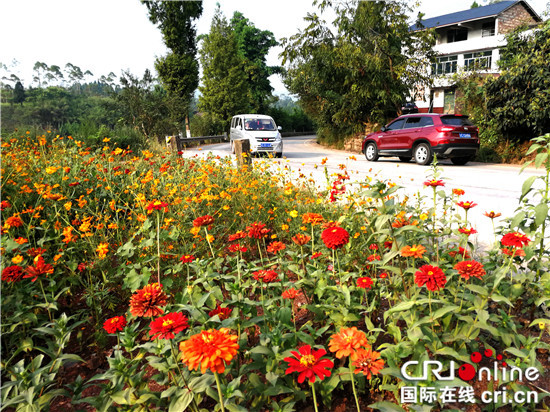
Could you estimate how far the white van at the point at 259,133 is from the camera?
46.1 ft

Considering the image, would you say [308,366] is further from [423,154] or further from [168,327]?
[423,154]

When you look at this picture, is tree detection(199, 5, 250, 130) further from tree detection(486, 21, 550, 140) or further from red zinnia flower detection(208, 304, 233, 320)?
red zinnia flower detection(208, 304, 233, 320)

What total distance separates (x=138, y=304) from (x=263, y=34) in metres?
48.2

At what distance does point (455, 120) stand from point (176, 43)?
2263cm

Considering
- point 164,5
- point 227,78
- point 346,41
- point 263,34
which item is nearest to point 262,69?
point 263,34

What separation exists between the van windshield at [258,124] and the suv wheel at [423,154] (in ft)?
19.8

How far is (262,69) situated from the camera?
140 ft

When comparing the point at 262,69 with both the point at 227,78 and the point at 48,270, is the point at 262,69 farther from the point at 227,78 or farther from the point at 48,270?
the point at 48,270

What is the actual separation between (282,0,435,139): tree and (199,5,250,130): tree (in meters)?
10.6

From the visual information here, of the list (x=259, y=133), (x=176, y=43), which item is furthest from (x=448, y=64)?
(x=259, y=133)

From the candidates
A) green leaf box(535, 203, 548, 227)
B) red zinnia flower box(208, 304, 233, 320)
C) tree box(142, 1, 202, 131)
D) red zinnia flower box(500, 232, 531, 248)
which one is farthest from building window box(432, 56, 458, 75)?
red zinnia flower box(208, 304, 233, 320)

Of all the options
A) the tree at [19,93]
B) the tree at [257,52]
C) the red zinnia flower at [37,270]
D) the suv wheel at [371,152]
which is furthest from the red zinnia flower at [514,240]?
the tree at [19,93]

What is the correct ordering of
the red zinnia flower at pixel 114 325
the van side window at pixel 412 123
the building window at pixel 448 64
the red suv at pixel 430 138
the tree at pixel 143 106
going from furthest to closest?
the building window at pixel 448 64 < the tree at pixel 143 106 < the van side window at pixel 412 123 < the red suv at pixel 430 138 < the red zinnia flower at pixel 114 325

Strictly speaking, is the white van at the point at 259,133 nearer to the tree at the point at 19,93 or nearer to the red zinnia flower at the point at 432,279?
the red zinnia flower at the point at 432,279
